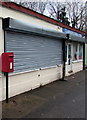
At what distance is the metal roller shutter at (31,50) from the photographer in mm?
5738

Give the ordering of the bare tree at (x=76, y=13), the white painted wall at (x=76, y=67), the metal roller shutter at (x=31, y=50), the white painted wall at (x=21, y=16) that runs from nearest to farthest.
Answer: the white painted wall at (x=21, y=16), the metal roller shutter at (x=31, y=50), the white painted wall at (x=76, y=67), the bare tree at (x=76, y=13)

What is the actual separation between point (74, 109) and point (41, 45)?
3602 mm

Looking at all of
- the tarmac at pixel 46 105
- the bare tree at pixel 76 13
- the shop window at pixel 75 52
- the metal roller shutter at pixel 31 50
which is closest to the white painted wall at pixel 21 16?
the metal roller shutter at pixel 31 50

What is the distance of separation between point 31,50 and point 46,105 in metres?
2.59

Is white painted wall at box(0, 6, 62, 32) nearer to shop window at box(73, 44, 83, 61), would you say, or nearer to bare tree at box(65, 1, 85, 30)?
shop window at box(73, 44, 83, 61)

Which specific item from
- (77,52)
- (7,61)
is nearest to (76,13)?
(77,52)

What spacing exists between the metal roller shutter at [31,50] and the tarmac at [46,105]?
1.16 metres

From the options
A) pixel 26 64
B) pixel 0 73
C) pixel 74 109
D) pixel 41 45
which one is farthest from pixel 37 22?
pixel 74 109

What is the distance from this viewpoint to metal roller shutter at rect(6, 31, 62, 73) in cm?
574

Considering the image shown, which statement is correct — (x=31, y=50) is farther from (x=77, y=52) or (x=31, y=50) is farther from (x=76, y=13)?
(x=76, y=13)

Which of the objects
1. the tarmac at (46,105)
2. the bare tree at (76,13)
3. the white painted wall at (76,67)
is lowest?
the tarmac at (46,105)

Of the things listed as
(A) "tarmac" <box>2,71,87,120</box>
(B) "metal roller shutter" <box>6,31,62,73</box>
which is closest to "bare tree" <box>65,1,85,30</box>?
(B) "metal roller shutter" <box>6,31,62,73</box>

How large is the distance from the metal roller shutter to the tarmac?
1.16 meters

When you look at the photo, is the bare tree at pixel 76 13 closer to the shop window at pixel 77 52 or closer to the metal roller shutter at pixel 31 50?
the shop window at pixel 77 52
